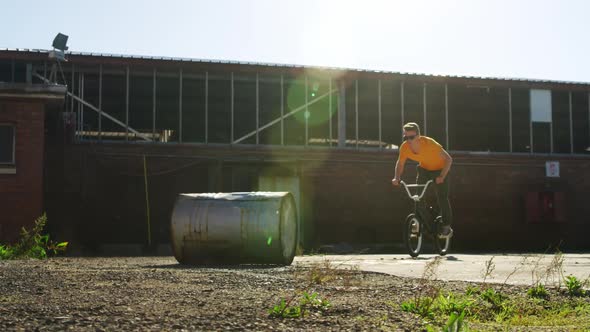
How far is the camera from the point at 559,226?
85.9 ft

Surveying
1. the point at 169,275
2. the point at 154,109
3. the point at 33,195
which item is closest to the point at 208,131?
the point at 154,109

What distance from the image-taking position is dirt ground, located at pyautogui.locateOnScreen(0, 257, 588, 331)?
3.52 m

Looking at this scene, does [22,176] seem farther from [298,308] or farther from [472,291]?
[298,308]

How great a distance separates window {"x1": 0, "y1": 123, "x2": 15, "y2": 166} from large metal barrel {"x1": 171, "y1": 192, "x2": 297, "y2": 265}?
8.57 metres

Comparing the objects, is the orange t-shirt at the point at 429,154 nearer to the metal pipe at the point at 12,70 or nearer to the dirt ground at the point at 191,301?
the dirt ground at the point at 191,301

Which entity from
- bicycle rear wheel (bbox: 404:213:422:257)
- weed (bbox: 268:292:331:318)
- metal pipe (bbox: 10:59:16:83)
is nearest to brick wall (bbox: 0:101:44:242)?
metal pipe (bbox: 10:59:16:83)

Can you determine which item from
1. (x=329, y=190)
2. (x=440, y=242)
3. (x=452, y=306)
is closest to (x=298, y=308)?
(x=452, y=306)

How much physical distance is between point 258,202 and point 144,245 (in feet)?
42.0

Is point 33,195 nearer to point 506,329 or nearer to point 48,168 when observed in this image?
point 48,168

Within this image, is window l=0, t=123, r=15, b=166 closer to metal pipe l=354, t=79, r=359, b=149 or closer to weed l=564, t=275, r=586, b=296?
metal pipe l=354, t=79, r=359, b=149

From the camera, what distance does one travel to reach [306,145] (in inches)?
946

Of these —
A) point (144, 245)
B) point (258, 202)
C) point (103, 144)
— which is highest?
point (103, 144)

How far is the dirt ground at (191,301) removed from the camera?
11.6 ft

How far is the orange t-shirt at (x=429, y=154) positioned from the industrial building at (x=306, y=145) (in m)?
11.3
